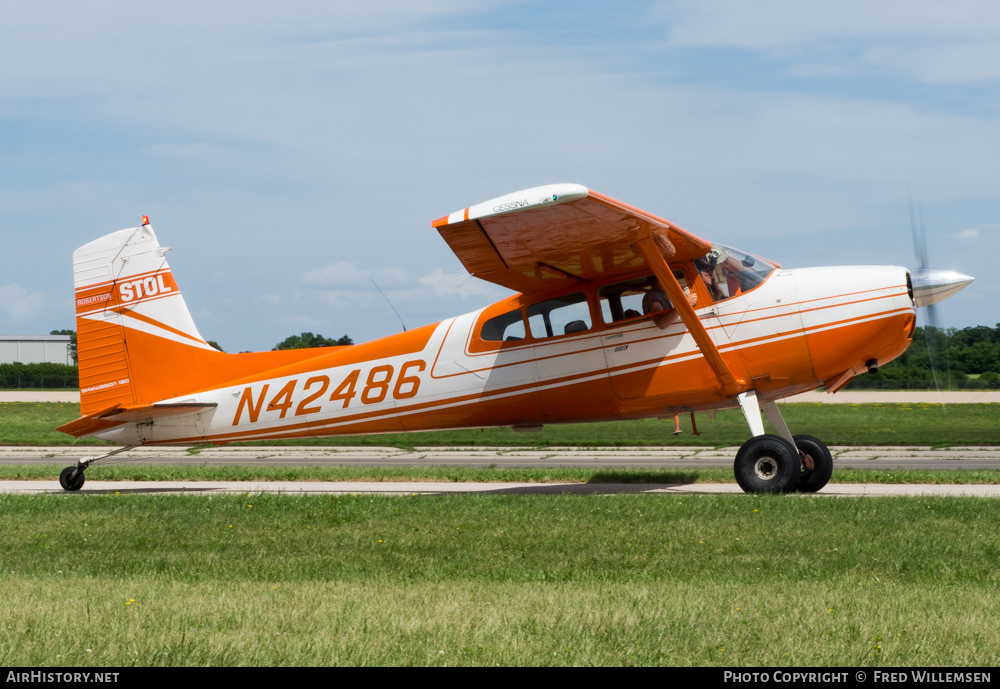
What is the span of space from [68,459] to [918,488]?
18.4 metres

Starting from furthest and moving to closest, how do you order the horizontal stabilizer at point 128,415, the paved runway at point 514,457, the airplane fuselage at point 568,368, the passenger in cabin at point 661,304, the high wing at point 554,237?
1. the paved runway at point 514,457
2. the horizontal stabilizer at point 128,415
3. the passenger in cabin at point 661,304
4. the airplane fuselage at point 568,368
5. the high wing at point 554,237

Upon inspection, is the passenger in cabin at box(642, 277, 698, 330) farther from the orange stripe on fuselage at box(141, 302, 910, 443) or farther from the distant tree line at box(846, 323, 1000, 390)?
the distant tree line at box(846, 323, 1000, 390)

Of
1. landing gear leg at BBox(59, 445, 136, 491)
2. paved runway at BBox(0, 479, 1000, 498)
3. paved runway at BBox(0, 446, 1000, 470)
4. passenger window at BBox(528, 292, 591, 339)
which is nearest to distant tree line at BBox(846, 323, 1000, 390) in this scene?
paved runway at BBox(0, 479, 1000, 498)

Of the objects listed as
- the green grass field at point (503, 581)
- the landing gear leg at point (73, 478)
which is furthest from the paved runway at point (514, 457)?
the green grass field at point (503, 581)

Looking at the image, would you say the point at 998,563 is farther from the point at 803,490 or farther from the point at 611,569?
the point at 803,490

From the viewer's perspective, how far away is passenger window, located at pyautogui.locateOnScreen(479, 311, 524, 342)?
13.4 m

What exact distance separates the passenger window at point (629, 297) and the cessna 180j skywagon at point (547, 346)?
19 millimetres

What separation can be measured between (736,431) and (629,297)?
19.3m

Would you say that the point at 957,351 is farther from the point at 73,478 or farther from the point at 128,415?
the point at 73,478

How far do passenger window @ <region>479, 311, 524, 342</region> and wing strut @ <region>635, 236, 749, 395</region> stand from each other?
7.12 feet

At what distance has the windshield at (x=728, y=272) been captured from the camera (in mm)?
12586

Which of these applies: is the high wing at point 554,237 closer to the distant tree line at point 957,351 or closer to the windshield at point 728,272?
the windshield at point 728,272

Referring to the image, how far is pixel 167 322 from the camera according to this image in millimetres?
15047

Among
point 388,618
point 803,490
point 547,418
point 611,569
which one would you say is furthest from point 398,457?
point 388,618
